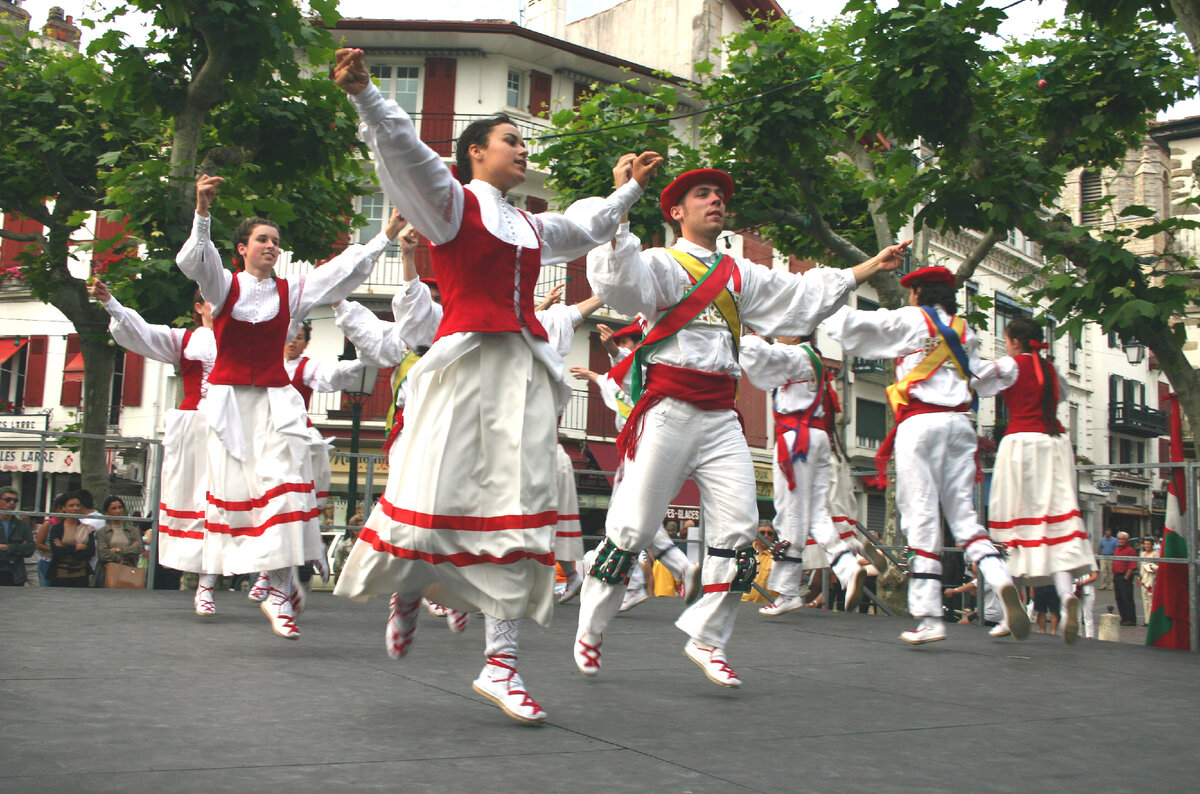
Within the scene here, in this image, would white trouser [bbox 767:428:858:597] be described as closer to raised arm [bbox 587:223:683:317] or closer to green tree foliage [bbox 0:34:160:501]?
raised arm [bbox 587:223:683:317]

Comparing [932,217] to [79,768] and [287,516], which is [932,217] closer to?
[287,516]

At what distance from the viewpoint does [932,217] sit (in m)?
11.6

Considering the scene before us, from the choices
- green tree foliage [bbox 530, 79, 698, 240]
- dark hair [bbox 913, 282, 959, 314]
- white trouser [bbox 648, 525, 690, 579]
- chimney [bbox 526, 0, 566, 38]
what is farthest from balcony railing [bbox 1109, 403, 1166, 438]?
dark hair [bbox 913, 282, 959, 314]

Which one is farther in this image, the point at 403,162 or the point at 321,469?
the point at 321,469

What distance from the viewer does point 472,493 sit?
3.82 m

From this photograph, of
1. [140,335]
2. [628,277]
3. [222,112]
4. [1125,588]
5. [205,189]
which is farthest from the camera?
[1125,588]

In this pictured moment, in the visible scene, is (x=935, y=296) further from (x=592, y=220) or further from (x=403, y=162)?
(x=403, y=162)

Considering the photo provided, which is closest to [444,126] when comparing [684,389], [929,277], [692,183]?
[929,277]

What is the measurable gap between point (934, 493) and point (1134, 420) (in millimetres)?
44197

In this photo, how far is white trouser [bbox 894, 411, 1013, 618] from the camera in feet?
21.6

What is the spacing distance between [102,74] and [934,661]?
9390 millimetres

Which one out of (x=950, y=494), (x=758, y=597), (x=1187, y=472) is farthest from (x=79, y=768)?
(x=758, y=597)

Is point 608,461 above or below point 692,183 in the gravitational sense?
below

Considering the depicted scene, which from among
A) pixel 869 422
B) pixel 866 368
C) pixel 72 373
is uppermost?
pixel 866 368
